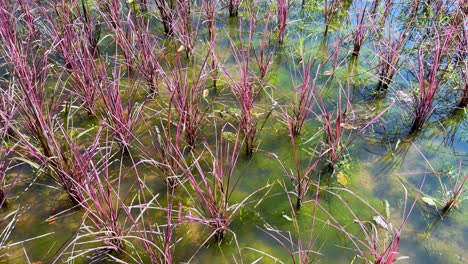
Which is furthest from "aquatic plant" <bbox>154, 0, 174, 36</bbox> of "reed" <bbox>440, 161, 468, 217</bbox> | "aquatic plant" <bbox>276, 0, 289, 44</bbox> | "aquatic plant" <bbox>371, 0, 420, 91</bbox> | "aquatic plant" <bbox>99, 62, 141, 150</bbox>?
"reed" <bbox>440, 161, 468, 217</bbox>

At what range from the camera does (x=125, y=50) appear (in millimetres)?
2959

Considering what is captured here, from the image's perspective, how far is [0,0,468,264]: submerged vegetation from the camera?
2160 millimetres

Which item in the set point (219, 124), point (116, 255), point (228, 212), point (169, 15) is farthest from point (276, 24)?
point (116, 255)

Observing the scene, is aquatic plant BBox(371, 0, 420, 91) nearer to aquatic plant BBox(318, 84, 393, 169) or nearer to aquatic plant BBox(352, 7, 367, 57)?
aquatic plant BBox(352, 7, 367, 57)

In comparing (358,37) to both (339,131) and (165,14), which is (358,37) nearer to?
A: (339,131)

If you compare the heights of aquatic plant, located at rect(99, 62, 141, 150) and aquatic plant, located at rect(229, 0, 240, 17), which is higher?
aquatic plant, located at rect(229, 0, 240, 17)

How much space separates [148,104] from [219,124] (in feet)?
1.79

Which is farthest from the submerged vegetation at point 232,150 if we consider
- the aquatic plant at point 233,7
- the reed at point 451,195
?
the aquatic plant at point 233,7

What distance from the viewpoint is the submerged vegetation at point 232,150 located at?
2160 mm

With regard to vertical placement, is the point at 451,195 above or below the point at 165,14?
below

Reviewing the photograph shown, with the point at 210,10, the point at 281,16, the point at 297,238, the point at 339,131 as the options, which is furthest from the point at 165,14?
the point at 297,238

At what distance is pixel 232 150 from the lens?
2668 mm

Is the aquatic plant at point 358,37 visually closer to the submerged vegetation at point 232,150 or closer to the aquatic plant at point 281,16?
the submerged vegetation at point 232,150

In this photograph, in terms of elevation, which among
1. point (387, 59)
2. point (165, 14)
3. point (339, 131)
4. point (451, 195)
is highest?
point (165, 14)
